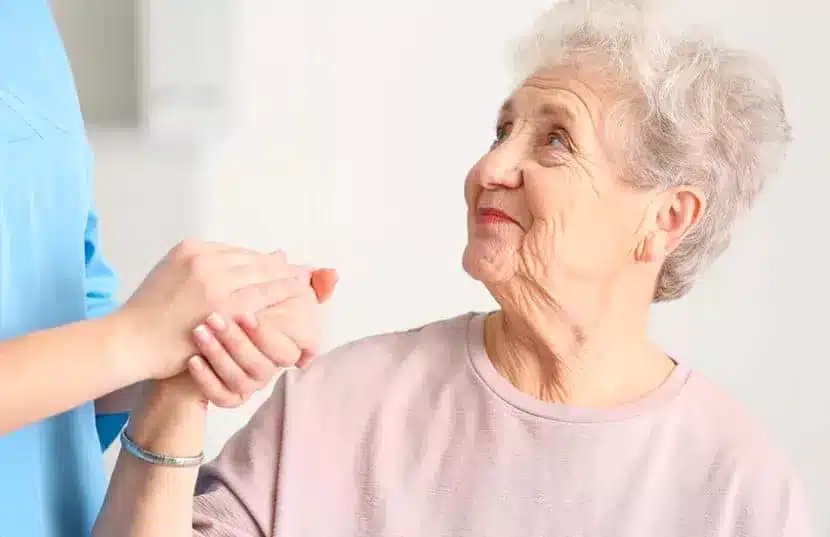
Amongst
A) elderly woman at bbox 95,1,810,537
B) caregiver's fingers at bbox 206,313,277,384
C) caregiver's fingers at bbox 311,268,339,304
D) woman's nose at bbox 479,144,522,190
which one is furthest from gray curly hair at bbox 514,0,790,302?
caregiver's fingers at bbox 206,313,277,384

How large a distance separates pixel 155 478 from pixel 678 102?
28.3 inches

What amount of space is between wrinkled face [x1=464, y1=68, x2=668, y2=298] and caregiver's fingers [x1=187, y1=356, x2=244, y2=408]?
15.5 inches

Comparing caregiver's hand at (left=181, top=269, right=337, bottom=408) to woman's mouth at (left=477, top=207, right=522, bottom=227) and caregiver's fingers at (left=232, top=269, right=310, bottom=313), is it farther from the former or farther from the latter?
woman's mouth at (left=477, top=207, right=522, bottom=227)

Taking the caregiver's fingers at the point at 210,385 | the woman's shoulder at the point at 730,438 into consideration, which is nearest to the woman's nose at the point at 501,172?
the woman's shoulder at the point at 730,438

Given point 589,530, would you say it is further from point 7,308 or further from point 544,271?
point 7,308

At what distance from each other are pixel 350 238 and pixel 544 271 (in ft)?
2.72

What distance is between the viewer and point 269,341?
0.87 metres

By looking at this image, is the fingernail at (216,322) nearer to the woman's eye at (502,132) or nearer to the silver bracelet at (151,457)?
the silver bracelet at (151,457)

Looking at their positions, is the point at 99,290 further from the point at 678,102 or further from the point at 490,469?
the point at 678,102

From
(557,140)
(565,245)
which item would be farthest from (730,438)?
(557,140)

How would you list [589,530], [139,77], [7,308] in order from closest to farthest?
[7,308], [589,530], [139,77]

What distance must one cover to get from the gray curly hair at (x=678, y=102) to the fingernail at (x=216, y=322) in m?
0.56

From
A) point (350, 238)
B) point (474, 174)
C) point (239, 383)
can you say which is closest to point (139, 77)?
point (350, 238)

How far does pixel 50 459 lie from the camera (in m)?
0.94
